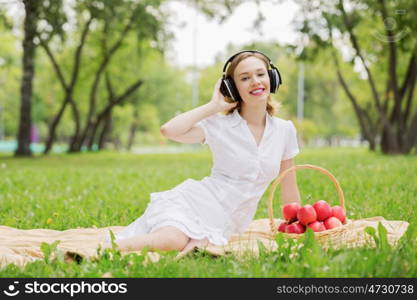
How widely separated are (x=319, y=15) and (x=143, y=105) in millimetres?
24244

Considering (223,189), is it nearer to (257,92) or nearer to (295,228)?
(295,228)

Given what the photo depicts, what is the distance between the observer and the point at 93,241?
434 centimetres

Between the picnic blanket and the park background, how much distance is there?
0.61ft

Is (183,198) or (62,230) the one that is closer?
(183,198)

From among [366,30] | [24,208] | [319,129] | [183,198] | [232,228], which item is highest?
[366,30]

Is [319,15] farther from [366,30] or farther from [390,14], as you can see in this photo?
[366,30]

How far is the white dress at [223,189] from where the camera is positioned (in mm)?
4023

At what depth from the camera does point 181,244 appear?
151 inches

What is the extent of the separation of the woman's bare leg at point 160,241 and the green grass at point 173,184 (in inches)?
7.9

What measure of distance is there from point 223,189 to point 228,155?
259 millimetres

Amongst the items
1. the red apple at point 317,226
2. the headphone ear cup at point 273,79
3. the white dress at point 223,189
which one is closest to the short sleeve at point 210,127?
the white dress at point 223,189

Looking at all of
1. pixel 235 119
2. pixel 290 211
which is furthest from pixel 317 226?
pixel 235 119

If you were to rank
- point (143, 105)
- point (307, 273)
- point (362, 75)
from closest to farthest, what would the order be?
point (307, 273)
point (362, 75)
point (143, 105)

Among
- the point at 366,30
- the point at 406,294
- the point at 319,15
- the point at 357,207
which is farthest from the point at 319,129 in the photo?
the point at 406,294
